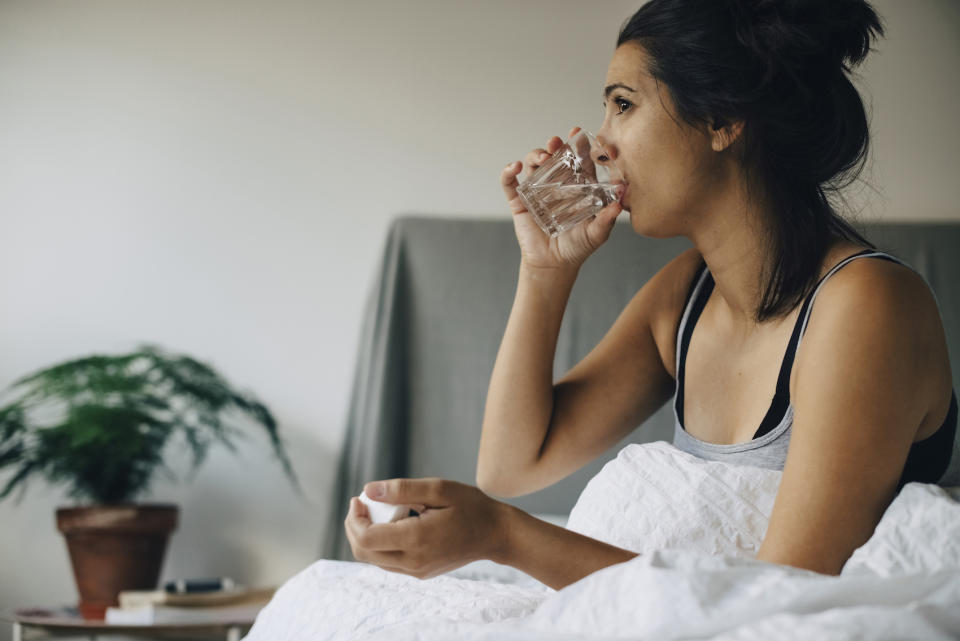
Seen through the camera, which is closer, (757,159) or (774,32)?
(774,32)

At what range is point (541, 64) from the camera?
2.51 meters

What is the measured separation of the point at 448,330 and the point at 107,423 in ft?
2.75

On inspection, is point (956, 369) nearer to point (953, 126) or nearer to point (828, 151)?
point (953, 126)

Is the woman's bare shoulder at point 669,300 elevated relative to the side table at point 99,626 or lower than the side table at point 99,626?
elevated

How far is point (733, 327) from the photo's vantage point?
1189 millimetres

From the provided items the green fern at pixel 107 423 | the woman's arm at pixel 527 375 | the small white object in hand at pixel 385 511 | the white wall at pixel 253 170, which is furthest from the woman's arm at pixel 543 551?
the white wall at pixel 253 170

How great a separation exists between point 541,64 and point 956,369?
1305 mm

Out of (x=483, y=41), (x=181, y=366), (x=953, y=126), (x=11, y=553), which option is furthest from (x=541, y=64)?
(x=11, y=553)

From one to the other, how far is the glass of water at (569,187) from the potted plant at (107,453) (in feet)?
4.06

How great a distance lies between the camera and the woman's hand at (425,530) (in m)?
0.76

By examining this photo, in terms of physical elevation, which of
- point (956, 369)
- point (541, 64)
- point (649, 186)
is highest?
point (541, 64)

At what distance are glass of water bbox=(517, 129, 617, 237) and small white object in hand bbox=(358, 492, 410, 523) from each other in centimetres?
52

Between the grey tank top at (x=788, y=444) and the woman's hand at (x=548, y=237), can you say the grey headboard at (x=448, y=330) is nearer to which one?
the woman's hand at (x=548, y=237)

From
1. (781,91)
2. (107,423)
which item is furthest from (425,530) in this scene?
(107,423)
